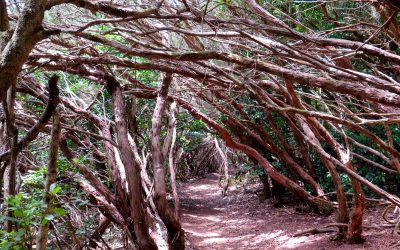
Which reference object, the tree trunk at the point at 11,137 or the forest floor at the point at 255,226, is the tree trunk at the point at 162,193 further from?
the tree trunk at the point at 11,137

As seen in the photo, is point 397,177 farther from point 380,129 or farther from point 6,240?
point 6,240

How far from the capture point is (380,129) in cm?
648

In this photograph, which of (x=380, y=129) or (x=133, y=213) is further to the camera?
(x=380, y=129)

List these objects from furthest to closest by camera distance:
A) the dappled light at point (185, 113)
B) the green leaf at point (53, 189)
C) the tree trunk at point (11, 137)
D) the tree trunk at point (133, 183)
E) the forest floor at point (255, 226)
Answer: the forest floor at point (255, 226) → the tree trunk at point (133, 183) → the dappled light at point (185, 113) → the tree trunk at point (11, 137) → the green leaf at point (53, 189)

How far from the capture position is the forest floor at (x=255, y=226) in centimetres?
522

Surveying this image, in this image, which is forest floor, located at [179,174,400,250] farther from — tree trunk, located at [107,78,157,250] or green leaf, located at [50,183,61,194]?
green leaf, located at [50,183,61,194]

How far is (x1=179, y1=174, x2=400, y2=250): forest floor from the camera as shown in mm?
5216

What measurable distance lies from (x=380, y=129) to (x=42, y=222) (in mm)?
5924

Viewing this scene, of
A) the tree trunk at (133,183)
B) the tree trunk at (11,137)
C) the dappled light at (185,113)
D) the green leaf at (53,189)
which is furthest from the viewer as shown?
the tree trunk at (133,183)

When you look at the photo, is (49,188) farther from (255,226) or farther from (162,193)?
(255,226)

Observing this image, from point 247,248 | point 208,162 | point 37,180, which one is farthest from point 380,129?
point 208,162

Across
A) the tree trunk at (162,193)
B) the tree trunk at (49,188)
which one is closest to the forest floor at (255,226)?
the tree trunk at (162,193)

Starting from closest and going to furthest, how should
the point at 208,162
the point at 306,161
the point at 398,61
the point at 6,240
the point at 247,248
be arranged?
the point at 6,240
the point at 398,61
the point at 247,248
the point at 306,161
the point at 208,162

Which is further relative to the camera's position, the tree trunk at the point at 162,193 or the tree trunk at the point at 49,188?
the tree trunk at the point at 162,193
